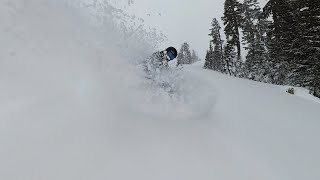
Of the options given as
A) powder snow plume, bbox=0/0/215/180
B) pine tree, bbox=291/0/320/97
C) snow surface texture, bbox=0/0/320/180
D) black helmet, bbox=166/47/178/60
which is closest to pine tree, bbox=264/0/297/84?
pine tree, bbox=291/0/320/97

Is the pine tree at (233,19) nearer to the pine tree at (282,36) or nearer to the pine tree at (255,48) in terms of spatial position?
the pine tree at (255,48)

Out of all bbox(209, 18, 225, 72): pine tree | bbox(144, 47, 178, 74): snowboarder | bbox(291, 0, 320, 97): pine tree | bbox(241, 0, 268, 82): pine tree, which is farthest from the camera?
bbox(209, 18, 225, 72): pine tree

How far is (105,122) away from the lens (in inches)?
243

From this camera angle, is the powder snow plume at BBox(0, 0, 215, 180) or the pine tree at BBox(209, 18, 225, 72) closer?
the powder snow plume at BBox(0, 0, 215, 180)

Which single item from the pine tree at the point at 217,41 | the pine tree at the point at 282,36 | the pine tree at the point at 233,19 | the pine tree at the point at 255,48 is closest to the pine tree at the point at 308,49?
the pine tree at the point at 282,36

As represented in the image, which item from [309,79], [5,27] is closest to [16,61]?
[5,27]

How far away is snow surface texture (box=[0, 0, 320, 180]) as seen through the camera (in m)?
5.13

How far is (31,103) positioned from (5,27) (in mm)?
1441

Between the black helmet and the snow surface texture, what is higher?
the black helmet

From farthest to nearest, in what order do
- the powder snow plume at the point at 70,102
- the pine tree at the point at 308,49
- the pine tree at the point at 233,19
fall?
the pine tree at the point at 233,19
the pine tree at the point at 308,49
the powder snow plume at the point at 70,102

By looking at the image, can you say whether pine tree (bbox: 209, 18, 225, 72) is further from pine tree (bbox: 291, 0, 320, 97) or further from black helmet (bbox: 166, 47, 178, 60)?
black helmet (bbox: 166, 47, 178, 60)

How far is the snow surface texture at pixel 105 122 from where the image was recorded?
202 inches

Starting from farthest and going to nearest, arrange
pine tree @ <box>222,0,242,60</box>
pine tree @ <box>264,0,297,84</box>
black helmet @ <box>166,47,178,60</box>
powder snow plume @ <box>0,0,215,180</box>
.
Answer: pine tree @ <box>222,0,242,60</box> → pine tree @ <box>264,0,297,84</box> → black helmet @ <box>166,47,178,60</box> → powder snow plume @ <box>0,0,215,180</box>

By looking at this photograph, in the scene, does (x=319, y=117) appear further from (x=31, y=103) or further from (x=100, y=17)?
(x=31, y=103)
